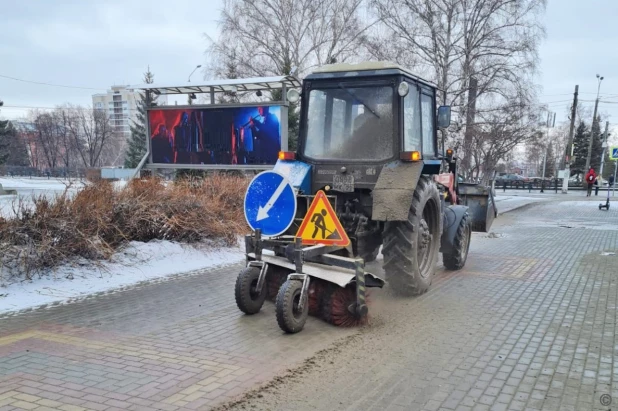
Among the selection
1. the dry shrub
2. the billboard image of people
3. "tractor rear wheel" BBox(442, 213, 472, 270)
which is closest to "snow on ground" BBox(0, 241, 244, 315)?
the dry shrub

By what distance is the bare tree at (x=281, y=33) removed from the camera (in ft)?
98.9

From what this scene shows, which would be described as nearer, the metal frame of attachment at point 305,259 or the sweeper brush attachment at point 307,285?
the sweeper brush attachment at point 307,285

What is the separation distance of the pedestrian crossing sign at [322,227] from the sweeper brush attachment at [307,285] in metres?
0.13

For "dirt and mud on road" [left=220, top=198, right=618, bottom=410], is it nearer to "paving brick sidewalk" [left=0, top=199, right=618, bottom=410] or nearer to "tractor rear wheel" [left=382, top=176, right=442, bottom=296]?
"paving brick sidewalk" [left=0, top=199, right=618, bottom=410]

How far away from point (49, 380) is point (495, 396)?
350 centimetres

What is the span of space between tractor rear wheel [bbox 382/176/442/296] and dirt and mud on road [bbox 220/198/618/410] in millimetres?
224

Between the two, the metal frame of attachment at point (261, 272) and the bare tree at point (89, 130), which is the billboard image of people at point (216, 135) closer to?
the metal frame of attachment at point (261, 272)

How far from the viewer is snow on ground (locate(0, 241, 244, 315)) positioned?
6.38 meters

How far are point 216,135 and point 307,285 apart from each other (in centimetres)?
1215

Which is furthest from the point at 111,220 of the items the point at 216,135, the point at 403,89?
the point at 216,135

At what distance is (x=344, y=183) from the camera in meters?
6.42

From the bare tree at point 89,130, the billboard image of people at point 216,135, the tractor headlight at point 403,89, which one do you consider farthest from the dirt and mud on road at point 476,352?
the bare tree at point 89,130

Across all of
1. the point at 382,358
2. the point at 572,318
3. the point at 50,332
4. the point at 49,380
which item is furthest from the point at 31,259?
the point at 572,318

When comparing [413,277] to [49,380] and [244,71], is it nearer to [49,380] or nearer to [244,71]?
[49,380]
